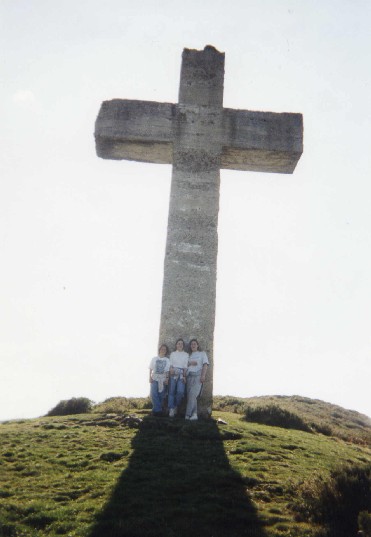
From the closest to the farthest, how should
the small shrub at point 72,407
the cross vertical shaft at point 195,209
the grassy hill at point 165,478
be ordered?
the grassy hill at point 165,478
the cross vertical shaft at point 195,209
the small shrub at point 72,407

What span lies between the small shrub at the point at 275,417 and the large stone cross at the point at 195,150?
192cm

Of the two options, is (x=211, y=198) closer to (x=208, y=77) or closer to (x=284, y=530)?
(x=208, y=77)

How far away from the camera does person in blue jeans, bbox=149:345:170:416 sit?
331 inches

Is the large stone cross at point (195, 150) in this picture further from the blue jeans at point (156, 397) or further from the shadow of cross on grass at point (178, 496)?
the shadow of cross on grass at point (178, 496)

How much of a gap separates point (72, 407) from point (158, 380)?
7.64 feet

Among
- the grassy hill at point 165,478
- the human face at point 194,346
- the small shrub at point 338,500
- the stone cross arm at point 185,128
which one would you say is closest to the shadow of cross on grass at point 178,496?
the grassy hill at point 165,478

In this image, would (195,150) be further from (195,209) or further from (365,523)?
(365,523)

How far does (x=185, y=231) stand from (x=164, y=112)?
2648mm

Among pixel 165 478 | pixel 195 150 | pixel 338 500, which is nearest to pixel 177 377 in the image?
pixel 165 478

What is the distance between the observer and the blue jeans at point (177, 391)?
330 inches

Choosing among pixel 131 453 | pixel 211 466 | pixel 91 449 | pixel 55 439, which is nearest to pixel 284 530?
pixel 211 466

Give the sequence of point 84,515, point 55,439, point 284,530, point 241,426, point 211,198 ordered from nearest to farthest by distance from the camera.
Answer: point 284,530 → point 84,515 → point 55,439 → point 241,426 → point 211,198

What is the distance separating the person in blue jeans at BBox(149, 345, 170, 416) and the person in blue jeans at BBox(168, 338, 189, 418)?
108 millimetres

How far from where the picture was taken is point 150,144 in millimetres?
9859
